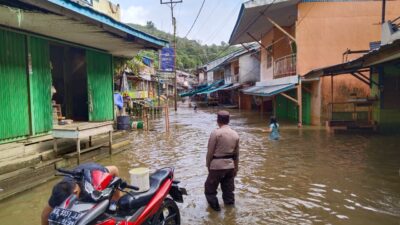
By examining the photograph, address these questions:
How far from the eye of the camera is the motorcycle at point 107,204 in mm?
2977

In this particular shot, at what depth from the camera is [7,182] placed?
600 cm

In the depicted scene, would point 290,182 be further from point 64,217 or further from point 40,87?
point 40,87

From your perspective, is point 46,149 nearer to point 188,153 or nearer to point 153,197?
point 188,153

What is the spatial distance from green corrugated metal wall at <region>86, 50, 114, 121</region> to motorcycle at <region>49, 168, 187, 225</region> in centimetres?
775

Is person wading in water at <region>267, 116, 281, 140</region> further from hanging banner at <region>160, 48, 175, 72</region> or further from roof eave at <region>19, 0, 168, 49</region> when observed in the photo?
hanging banner at <region>160, 48, 175, 72</region>

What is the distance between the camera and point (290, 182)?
6.93m

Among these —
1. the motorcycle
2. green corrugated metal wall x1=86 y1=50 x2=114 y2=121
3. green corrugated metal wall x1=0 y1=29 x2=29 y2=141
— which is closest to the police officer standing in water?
the motorcycle

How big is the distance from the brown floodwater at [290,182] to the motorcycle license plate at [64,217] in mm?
2303

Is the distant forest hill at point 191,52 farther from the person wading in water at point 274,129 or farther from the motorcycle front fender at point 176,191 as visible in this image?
the motorcycle front fender at point 176,191

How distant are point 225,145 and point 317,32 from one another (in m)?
14.1

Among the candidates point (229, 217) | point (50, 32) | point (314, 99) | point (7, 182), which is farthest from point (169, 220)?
point (314, 99)

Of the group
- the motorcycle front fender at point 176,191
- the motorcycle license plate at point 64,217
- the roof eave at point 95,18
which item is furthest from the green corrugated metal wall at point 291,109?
the motorcycle license plate at point 64,217

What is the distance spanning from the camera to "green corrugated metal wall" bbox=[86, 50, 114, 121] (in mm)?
10930

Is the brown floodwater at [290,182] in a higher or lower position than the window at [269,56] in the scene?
lower
